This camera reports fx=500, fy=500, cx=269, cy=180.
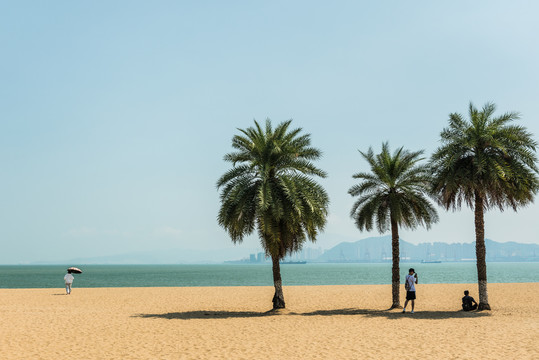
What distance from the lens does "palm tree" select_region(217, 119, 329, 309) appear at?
24.7 meters

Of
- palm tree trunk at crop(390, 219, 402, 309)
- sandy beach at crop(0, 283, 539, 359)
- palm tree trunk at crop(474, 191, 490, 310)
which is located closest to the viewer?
sandy beach at crop(0, 283, 539, 359)

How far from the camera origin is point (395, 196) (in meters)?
26.5

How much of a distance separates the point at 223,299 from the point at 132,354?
21.2 metres

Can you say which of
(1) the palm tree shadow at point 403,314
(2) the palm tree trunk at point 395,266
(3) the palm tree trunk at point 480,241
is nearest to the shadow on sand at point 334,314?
(1) the palm tree shadow at point 403,314

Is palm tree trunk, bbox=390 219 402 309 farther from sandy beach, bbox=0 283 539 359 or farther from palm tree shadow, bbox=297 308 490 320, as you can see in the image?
palm tree shadow, bbox=297 308 490 320

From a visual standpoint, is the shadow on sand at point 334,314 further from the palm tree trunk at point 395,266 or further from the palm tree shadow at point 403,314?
the palm tree trunk at point 395,266


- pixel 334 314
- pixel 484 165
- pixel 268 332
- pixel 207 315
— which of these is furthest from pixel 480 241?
pixel 207 315

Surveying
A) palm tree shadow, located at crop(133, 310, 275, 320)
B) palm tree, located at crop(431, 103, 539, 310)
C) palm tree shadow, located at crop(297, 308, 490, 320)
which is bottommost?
palm tree shadow, located at crop(133, 310, 275, 320)

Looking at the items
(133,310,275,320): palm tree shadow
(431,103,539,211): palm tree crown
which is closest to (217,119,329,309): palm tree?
(133,310,275,320): palm tree shadow

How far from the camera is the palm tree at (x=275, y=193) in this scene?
24734mm

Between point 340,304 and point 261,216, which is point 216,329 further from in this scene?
point 340,304

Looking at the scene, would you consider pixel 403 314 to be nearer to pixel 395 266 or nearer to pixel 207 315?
pixel 395 266

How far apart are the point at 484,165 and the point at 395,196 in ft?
15.3

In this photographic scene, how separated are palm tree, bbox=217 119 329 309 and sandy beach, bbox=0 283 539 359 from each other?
3.94 meters
